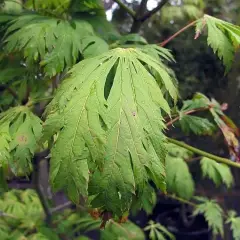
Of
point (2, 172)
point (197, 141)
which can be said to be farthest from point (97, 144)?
point (197, 141)

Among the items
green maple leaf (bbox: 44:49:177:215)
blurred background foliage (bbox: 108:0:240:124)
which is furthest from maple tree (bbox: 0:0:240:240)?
blurred background foliage (bbox: 108:0:240:124)

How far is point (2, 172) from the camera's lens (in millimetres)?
883

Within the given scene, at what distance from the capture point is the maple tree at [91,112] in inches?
26.6

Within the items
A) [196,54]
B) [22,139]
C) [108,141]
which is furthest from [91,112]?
[196,54]

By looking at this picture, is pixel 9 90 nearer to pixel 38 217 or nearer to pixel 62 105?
pixel 38 217

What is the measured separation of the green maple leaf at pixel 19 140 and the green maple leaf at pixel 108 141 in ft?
0.52

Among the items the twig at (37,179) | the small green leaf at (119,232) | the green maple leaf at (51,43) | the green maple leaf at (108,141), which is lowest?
the small green leaf at (119,232)

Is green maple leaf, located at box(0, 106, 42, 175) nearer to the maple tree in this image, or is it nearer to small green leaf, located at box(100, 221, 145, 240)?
the maple tree

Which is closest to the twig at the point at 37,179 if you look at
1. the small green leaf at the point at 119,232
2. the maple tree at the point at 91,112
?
the maple tree at the point at 91,112

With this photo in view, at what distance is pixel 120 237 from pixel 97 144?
2.29ft

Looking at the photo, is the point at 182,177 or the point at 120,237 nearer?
the point at 120,237

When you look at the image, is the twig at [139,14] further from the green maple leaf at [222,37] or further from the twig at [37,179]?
the twig at [37,179]

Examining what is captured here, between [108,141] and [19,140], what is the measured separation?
272 millimetres

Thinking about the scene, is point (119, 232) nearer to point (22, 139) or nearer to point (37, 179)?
point (37, 179)
